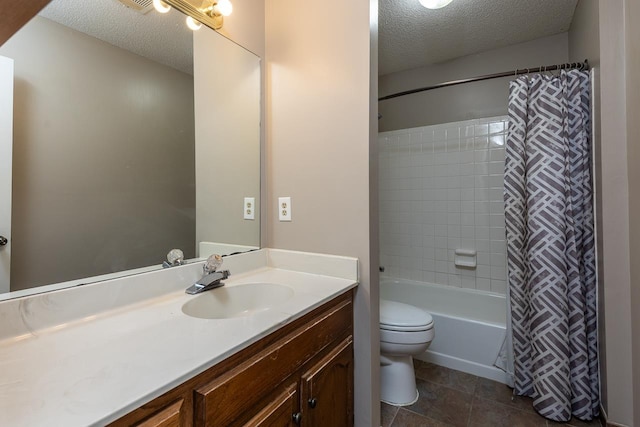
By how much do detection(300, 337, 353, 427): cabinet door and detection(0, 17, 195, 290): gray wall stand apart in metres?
0.74

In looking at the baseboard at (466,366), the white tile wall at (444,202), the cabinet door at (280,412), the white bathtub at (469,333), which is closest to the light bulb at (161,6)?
the cabinet door at (280,412)

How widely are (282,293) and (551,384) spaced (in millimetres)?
1524

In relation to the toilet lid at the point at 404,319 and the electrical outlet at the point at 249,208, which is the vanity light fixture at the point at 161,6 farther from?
the toilet lid at the point at 404,319

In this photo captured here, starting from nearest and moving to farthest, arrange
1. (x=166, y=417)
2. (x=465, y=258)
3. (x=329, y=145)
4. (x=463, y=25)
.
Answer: (x=166, y=417)
(x=329, y=145)
(x=463, y=25)
(x=465, y=258)

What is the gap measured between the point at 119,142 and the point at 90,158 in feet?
0.36

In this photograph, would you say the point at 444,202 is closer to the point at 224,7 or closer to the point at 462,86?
the point at 462,86

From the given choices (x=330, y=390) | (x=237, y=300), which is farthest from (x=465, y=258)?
(x=237, y=300)

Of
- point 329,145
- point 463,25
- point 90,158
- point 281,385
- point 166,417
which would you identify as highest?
point 463,25

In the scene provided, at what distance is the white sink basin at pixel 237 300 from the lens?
3.53 feet

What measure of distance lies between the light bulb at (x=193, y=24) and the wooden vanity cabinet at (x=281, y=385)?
1284mm

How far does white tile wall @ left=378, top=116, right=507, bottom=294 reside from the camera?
94.6 inches

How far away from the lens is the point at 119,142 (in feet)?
3.32

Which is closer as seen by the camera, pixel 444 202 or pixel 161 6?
pixel 161 6

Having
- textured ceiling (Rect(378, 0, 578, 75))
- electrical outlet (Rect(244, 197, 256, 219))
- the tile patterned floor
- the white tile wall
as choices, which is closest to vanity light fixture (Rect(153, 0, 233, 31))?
electrical outlet (Rect(244, 197, 256, 219))
